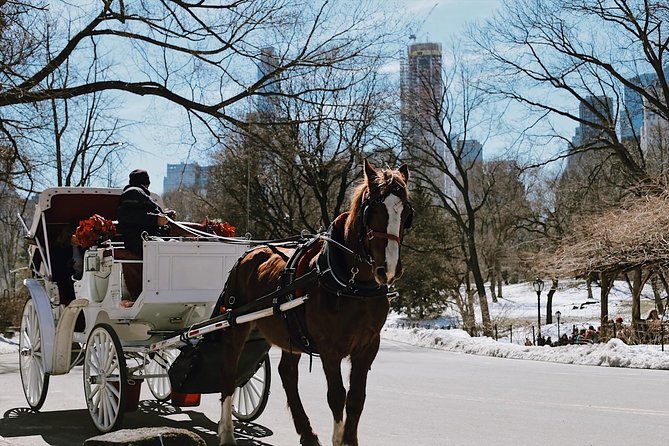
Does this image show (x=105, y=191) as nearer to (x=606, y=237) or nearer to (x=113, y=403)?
(x=113, y=403)

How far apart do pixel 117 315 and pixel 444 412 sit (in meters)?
4.10

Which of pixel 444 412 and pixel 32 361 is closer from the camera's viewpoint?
pixel 444 412

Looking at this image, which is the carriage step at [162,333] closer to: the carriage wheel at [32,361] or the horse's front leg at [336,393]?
the carriage wheel at [32,361]

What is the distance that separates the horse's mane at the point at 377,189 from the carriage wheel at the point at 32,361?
492cm

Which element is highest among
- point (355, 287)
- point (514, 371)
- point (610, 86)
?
point (610, 86)

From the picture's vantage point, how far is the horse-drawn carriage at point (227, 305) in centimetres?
646

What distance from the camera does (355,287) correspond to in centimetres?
644

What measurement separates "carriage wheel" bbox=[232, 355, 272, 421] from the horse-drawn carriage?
17 mm

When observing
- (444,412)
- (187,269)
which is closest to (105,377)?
(187,269)

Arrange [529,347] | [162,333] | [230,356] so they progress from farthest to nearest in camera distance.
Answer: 1. [529,347]
2. [162,333]
3. [230,356]

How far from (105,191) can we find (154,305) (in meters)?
2.74

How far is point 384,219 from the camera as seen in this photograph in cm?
620

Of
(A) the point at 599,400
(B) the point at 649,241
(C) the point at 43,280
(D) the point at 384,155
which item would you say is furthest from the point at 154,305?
(D) the point at 384,155

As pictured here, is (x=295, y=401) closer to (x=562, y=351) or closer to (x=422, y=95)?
(x=562, y=351)
